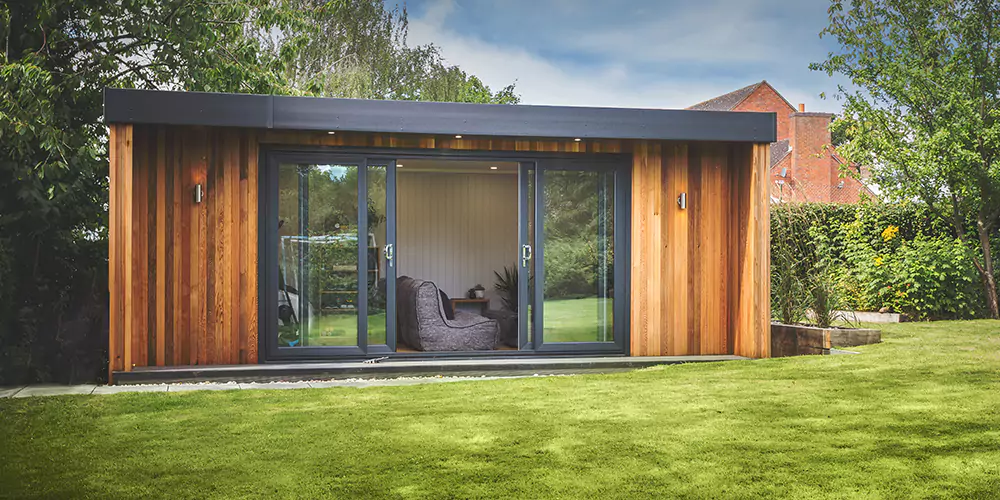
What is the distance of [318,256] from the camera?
25.8 feet

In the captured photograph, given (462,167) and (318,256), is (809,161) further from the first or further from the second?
(318,256)

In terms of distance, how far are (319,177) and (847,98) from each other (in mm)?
8847

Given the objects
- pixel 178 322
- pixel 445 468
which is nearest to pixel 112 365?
pixel 178 322

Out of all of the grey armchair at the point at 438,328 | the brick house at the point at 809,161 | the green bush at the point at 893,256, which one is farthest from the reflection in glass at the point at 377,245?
the brick house at the point at 809,161

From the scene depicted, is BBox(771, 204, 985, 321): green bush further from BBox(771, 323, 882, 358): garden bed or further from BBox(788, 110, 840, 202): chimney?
BBox(788, 110, 840, 202): chimney

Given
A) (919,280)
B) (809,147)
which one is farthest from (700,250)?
(809,147)

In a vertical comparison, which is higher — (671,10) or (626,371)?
(671,10)

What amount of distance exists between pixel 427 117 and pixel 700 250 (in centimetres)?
291

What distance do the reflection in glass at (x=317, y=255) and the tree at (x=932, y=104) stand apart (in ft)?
28.3

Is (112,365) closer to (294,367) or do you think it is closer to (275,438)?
(294,367)

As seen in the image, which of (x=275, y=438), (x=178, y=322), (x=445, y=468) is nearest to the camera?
(x=445, y=468)

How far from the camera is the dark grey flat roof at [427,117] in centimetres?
706

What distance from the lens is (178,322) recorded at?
761 cm

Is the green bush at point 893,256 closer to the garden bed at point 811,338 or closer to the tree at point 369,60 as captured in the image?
the garden bed at point 811,338
